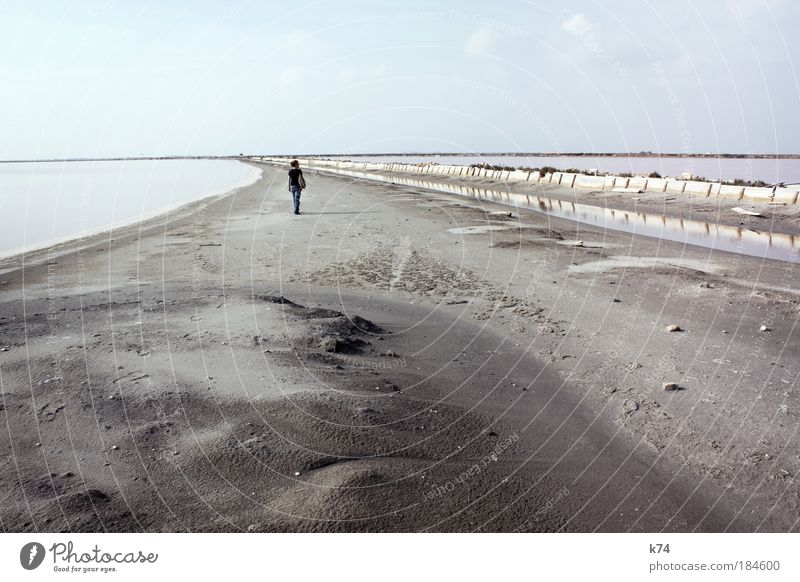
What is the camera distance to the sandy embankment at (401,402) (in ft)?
15.1

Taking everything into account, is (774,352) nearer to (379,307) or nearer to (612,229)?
(379,307)

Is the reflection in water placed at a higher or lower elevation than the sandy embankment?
higher

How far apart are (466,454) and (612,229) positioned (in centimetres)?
1768

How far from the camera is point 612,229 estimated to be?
21156 millimetres

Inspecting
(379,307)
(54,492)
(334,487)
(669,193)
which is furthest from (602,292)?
(669,193)

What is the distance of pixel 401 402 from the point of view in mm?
6312

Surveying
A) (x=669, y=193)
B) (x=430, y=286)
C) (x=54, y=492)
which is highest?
(x=669, y=193)
